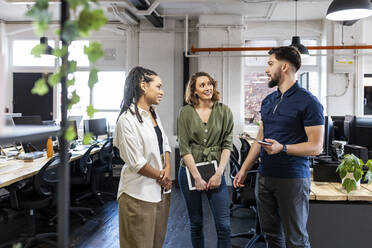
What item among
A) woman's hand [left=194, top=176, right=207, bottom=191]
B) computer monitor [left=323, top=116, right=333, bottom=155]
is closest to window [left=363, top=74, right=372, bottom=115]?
computer monitor [left=323, top=116, right=333, bottom=155]

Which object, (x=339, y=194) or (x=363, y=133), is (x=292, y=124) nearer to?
(x=339, y=194)

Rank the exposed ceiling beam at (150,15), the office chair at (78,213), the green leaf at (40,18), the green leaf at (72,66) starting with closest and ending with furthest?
the green leaf at (40,18), the green leaf at (72,66), the office chair at (78,213), the exposed ceiling beam at (150,15)

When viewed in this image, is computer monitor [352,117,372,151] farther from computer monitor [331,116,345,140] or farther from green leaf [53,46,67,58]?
green leaf [53,46,67,58]

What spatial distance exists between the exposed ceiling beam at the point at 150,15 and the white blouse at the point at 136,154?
3.48m

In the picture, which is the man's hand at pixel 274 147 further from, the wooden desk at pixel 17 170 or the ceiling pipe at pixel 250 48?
the ceiling pipe at pixel 250 48

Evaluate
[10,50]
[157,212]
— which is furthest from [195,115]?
Result: [10,50]

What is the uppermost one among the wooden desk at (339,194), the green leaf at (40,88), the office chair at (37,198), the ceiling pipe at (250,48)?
the ceiling pipe at (250,48)

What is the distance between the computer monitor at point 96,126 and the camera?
5793 millimetres

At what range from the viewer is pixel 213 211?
85.7 inches

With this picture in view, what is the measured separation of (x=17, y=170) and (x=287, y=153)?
100 inches

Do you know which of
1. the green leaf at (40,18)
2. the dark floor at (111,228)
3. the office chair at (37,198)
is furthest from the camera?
the dark floor at (111,228)

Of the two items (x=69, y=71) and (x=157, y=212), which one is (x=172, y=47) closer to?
(x=157, y=212)

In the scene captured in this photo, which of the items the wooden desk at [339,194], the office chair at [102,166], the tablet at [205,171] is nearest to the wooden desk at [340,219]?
the wooden desk at [339,194]

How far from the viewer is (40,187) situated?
9.73 ft
